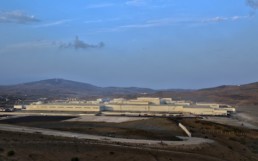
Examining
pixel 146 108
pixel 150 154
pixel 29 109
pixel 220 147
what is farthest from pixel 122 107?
pixel 150 154

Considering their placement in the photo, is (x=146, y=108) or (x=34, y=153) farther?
(x=146, y=108)

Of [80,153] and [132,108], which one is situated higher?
[132,108]

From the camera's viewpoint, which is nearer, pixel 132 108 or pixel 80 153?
pixel 80 153

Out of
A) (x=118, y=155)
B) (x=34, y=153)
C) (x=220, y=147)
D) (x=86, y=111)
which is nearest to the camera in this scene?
(x=34, y=153)

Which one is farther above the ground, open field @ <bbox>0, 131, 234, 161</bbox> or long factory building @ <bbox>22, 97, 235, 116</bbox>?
long factory building @ <bbox>22, 97, 235, 116</bbox>

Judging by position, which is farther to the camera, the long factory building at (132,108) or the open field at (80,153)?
the long factory building at (132,108)

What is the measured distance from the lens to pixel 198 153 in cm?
3966

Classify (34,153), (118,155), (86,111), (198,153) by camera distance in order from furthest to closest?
(86,111) → (198,153) → (118,155) → (34,153)

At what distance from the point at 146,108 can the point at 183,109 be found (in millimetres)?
10378

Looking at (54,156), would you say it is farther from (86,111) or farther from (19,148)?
(86,111)

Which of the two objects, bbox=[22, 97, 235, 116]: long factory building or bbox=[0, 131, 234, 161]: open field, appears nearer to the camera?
bbox=[0, 131, 234, 161]: open field

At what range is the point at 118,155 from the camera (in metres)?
33.2

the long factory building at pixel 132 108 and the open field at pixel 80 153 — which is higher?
the long factory building at pixel 132 108

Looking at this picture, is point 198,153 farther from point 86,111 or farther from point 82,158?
point 86,111
